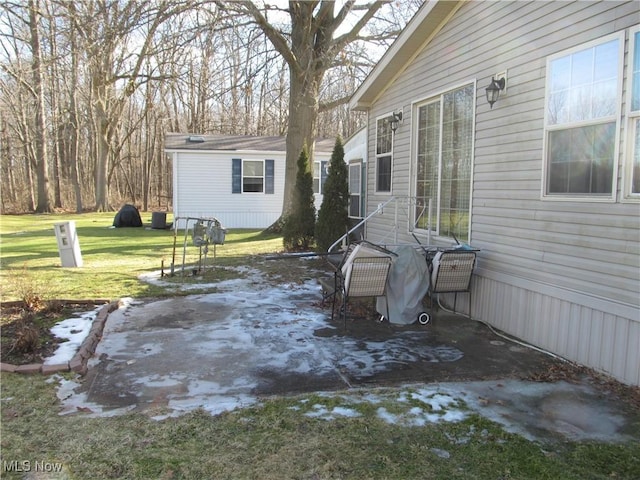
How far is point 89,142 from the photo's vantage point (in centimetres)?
3609

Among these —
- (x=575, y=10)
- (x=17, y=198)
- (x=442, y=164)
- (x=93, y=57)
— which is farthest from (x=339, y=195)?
(x=17, y=198)

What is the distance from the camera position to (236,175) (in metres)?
19.6

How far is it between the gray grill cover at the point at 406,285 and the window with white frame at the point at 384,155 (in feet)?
10.6

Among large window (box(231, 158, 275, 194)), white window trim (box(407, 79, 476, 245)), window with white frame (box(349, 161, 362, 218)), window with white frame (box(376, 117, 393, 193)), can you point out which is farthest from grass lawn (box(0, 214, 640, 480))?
large window (box(231, 158, 275, 194))

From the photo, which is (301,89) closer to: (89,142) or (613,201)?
(613,201)

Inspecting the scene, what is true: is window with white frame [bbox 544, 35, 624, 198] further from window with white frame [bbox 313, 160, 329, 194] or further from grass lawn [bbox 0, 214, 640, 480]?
window with white frame [bbox 313, 160, 329, 194]

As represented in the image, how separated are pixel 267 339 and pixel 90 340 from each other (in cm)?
173

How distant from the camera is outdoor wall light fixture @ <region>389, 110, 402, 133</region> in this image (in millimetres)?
8133

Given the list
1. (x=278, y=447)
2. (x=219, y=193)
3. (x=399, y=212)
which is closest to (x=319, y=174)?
(x=219, y=193)

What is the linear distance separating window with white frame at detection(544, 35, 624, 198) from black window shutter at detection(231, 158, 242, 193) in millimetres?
15891

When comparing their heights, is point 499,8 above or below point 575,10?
above

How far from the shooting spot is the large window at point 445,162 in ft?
20.5

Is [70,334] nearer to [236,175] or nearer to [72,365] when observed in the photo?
[72,365]

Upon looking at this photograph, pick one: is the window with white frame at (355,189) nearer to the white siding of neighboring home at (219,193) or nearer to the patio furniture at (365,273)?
the patio furniture at (365,273)
